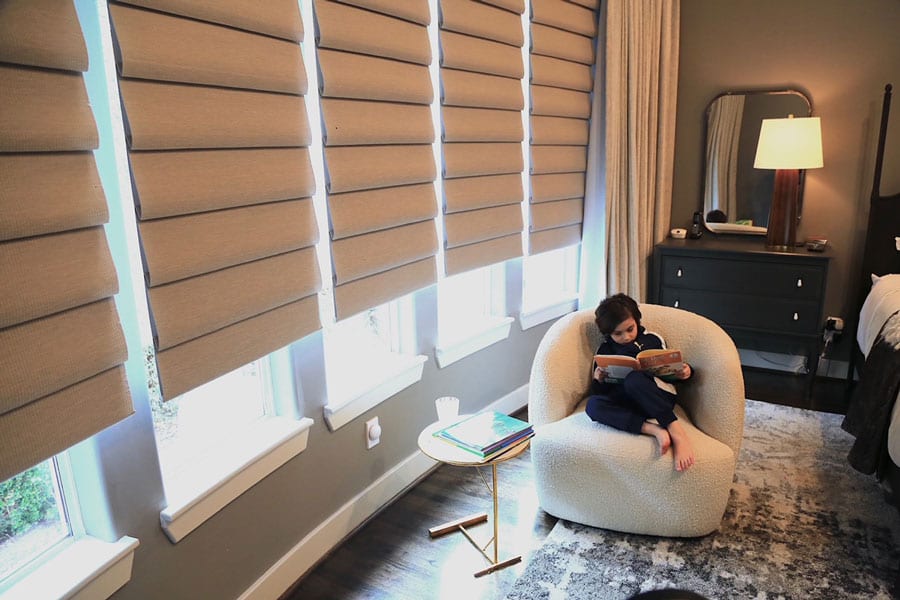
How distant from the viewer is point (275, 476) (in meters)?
1.87

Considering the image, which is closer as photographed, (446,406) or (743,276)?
(446,406)

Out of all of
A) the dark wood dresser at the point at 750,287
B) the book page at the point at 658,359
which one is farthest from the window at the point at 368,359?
the dark wood dresser at the point at 750,287

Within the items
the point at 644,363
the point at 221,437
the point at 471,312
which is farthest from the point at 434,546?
the point at 471,312

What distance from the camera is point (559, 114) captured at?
3.10 m

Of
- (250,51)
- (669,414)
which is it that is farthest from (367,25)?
(669,414)

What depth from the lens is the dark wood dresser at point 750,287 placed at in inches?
125

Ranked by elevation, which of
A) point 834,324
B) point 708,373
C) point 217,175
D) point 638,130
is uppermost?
point 638,130

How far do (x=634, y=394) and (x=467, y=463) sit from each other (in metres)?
0.62

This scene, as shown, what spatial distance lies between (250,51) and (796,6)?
3.14m

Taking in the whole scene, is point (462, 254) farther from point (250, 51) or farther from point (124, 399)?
point (124, 399)

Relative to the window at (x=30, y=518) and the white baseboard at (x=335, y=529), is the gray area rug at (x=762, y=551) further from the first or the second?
the window at (x=30, y=518)

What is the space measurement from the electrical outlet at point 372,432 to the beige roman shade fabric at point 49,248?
3.59 ft

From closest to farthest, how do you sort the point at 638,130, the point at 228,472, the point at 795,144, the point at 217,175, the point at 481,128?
the point at 217,175 → the point at 228,472 → the point at 481,128 → the point at 795,144 → the point at 638,130

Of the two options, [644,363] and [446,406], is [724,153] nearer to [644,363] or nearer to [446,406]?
[644,363]
